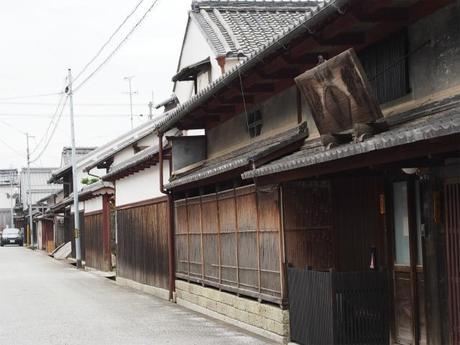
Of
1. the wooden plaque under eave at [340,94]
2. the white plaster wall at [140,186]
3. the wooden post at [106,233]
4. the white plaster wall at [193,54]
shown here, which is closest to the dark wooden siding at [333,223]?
the wooden plaque under eave at [340,94]

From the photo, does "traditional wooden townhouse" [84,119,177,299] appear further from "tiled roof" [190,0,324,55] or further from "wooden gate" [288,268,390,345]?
"wooden gate" [288,268,390,345]

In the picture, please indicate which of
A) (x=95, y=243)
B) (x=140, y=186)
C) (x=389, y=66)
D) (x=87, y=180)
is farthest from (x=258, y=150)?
(x=87, y=180)

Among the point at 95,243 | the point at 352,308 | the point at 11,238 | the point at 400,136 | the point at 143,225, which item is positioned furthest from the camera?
the point at 11,238

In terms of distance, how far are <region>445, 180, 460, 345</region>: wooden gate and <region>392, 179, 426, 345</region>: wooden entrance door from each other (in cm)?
92

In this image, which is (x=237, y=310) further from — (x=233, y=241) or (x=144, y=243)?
(x=144, y=243)

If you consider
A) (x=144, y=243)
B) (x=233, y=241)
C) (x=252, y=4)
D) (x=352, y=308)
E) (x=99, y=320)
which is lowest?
(x=99, y=320)

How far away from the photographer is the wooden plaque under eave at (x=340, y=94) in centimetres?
891

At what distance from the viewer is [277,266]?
12500 millimetres

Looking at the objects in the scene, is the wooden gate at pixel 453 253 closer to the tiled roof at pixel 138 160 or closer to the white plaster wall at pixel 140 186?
the white plaster wall at pixel 140 186

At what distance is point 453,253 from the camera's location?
8.70 metres

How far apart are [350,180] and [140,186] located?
45.9 ft

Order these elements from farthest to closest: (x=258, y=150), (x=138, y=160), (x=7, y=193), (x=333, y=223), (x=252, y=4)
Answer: (x=7, y=193) → (x=252, y=4) → (x=138, y=160) → (x=258, y=150) → (x=333, y=223)

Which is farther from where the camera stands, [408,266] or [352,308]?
[352,308]

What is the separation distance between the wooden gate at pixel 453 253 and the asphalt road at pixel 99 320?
448 centimetres
